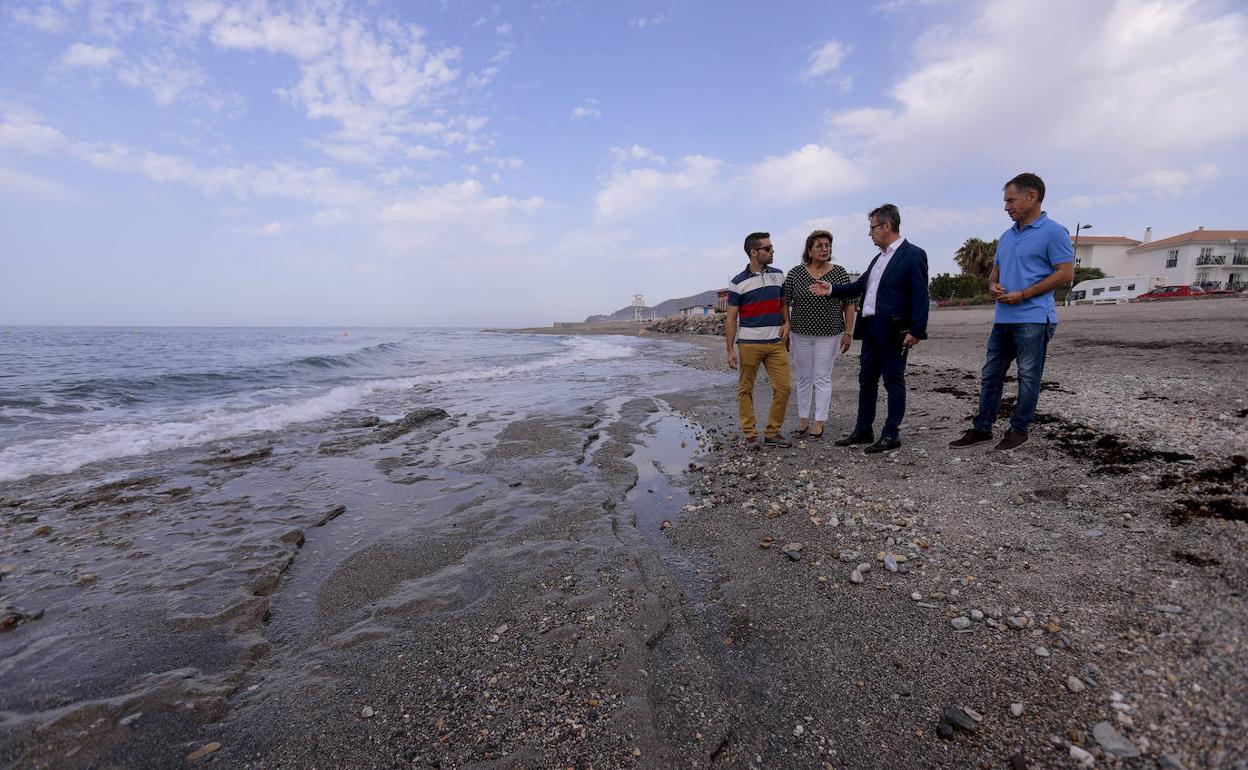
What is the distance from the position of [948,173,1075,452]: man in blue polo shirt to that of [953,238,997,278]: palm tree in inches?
2429

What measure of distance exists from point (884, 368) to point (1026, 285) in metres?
1.38

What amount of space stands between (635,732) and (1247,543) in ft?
11.2

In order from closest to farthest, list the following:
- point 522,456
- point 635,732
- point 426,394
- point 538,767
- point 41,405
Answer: point 538,767, point 635,732, point 522,456, point 41,405, point 426,394

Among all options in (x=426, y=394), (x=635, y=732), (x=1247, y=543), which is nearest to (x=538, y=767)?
(x=635, y=732)

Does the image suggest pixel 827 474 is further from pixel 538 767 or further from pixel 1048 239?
pixel 538 767

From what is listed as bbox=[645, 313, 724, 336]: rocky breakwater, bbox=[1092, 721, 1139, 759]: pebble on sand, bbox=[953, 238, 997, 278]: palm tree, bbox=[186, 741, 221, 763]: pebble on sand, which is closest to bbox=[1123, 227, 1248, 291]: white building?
bbox=[953, 238, 997, 278]: palm tree

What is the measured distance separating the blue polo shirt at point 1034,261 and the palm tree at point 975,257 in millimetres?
61737

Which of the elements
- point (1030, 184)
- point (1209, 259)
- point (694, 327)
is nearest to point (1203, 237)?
point (1209, 259)

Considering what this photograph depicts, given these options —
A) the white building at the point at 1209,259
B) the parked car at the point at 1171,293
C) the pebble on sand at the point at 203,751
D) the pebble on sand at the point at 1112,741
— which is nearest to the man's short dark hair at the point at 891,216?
the pebble on sand at the point at 1112,741

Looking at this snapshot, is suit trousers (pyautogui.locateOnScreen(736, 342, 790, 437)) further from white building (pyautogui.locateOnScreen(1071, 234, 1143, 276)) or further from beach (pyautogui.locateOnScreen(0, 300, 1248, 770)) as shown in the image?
white building (pyautogui.locateOnScreen(1071, 234, 1143, 276))

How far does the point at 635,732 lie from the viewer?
2.03 m

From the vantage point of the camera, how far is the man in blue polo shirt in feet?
14.2

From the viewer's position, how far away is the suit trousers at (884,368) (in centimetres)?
510

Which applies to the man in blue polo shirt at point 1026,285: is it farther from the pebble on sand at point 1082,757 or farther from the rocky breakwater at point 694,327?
the rocky breakwater at point 694,327
